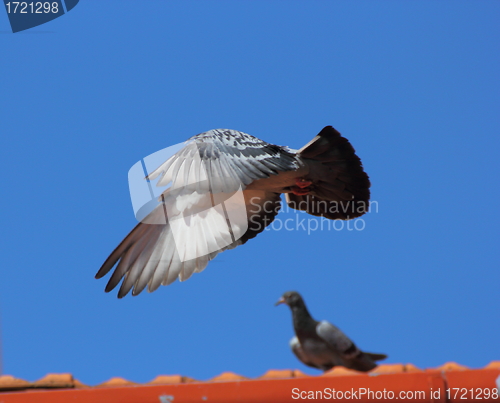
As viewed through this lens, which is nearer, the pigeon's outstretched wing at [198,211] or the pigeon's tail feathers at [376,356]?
the pigeon's outstretched wing at [198,211]

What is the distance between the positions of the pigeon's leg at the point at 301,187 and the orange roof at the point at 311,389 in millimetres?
3797

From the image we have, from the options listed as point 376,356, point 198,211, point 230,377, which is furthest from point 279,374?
point 376,356

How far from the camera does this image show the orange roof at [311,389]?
11.9 ft

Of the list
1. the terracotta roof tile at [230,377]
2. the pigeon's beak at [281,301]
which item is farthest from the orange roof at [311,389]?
the pigeon's beak at [281,301]

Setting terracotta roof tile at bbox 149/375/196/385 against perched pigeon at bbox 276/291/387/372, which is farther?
perched pigeon at bbox 276/291/387/372

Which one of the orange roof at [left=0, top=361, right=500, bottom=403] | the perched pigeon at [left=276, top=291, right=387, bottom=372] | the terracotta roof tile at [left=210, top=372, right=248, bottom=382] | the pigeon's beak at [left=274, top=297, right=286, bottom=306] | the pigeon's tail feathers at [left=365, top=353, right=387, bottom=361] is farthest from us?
the pigeon's beak at [left=274, top=297, right=286, bottom=306]

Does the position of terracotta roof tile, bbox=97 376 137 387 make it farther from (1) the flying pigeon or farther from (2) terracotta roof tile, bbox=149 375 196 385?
(1) the flying pigeon

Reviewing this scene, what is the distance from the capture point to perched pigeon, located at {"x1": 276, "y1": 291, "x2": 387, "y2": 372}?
812cm

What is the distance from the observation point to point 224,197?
7941 millimetres

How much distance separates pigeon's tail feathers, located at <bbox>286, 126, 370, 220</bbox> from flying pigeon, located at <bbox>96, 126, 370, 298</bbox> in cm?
1

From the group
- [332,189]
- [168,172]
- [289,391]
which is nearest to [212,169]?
[168,172]

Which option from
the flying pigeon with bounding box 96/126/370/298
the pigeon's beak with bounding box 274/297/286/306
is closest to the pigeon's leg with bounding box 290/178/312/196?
the flying pigeon with bounding box 96/126/370/298

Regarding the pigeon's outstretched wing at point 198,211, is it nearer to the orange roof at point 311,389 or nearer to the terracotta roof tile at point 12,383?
the terracotta roof tile at point 12,383

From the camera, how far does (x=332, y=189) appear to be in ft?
25.8
